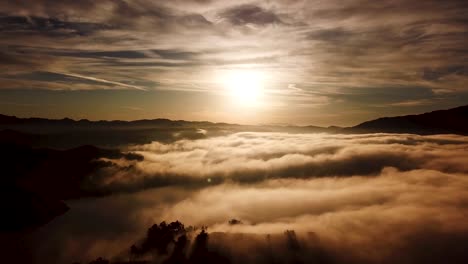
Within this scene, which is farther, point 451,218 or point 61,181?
point 61,181

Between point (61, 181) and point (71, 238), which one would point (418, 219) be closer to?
point (71, 238)

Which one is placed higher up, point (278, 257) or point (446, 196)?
point (446, 196)

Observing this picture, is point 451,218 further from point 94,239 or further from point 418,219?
point 94,239

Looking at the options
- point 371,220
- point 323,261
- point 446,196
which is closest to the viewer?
point 323,261

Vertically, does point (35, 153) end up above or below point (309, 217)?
above

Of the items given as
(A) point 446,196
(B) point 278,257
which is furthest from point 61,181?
(A) point 446,196

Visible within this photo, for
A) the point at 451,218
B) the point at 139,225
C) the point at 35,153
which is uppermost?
the point at 35,153

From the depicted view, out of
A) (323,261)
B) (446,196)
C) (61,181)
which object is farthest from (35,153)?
(446,196)

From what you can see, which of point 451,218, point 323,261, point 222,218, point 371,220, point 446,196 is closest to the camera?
point 323,261

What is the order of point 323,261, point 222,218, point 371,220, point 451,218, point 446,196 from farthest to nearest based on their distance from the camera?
point 222,218, point 446,196, point 371,220, point 451,218, point 323,261
